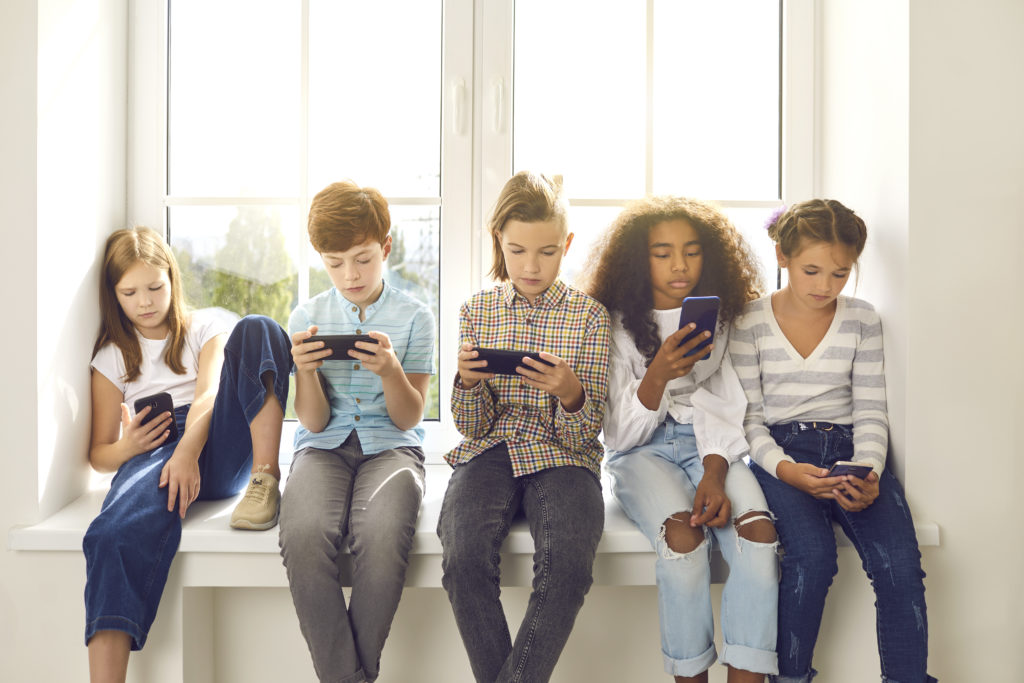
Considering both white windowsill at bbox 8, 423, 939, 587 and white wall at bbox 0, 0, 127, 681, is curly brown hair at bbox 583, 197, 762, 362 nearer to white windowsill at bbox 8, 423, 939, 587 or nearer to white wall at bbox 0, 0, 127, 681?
white windowsill at bbox 8, 423, 939, 587

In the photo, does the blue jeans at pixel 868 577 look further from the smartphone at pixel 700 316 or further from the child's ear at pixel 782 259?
the child's ear at pixel 782 259

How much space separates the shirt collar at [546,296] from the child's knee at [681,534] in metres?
0.49

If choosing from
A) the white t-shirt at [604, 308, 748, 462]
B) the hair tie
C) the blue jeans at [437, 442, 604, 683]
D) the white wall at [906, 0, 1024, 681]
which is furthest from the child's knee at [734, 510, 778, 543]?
the hair tie

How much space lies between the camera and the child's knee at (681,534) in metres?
1.39

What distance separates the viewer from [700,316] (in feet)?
4.83

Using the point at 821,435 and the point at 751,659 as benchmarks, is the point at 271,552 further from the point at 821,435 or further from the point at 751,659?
the point at 821,435

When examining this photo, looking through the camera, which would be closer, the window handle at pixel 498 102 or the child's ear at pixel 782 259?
the child's ear at pixel 782 259

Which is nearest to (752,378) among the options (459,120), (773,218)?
(773,218)

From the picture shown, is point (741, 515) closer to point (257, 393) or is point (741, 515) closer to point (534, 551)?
point (534, 551)

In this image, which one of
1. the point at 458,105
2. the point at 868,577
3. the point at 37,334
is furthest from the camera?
the point at 458,105

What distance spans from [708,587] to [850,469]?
1.12ft

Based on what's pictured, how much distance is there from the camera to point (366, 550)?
1.39 meters

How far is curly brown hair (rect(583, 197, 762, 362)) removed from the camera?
5.34 ft

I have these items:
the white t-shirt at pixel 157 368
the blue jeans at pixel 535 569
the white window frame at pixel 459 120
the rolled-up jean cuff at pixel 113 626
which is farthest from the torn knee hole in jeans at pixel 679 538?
the white t-shirt at pixel 157 368
